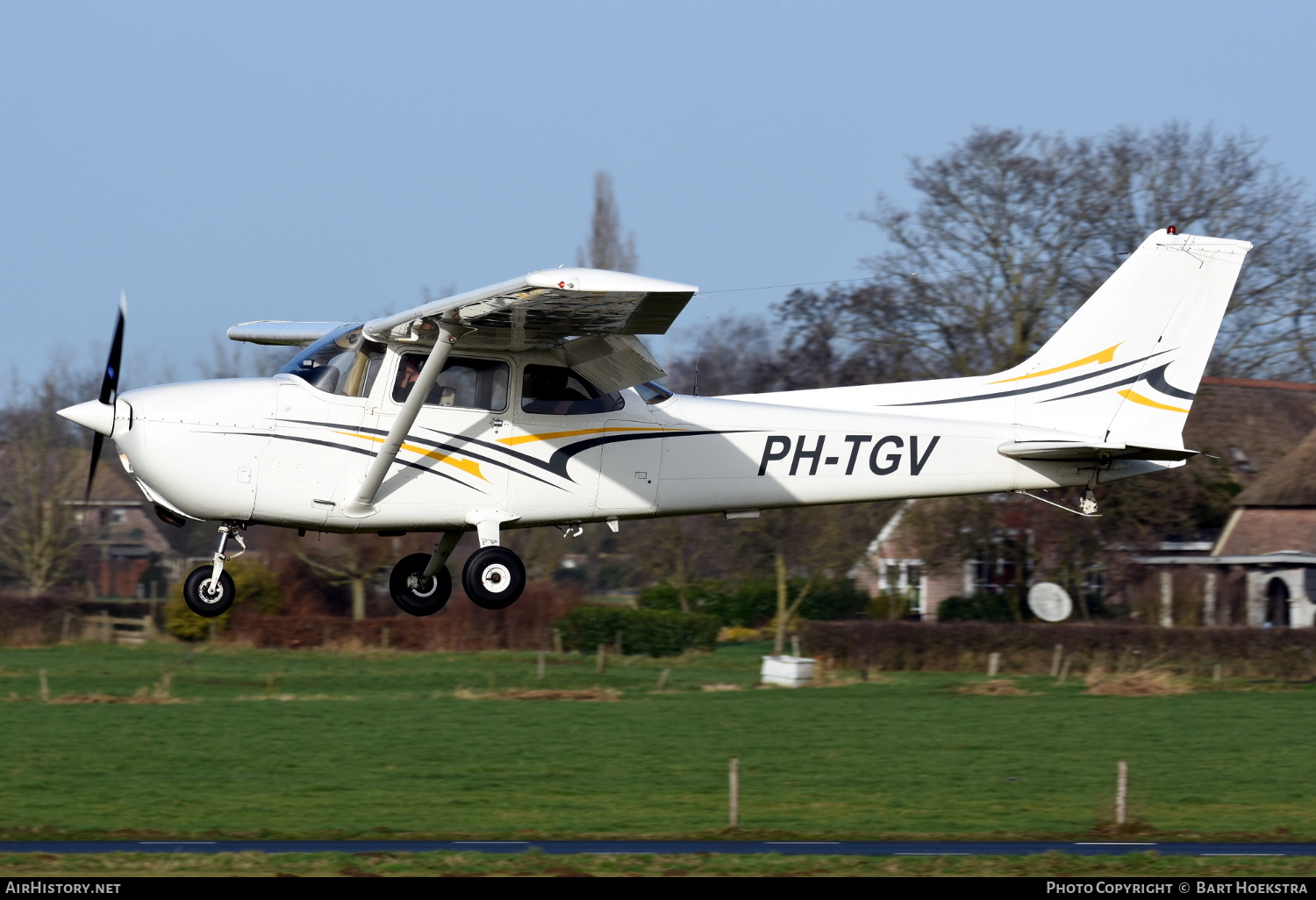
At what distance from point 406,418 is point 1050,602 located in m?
36.3

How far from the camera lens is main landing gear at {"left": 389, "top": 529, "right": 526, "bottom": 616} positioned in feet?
41.2

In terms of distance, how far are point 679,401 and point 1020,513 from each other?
32691 mm

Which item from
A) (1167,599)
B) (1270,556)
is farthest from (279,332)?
(1270,556)

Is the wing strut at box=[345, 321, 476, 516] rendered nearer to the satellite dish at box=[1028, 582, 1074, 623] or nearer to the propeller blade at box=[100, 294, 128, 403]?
the propeller blade at box=[100, 294, 128, 403]

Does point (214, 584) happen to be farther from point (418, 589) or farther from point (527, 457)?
point (527, 457)

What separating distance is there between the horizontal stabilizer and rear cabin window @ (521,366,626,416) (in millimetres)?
3832

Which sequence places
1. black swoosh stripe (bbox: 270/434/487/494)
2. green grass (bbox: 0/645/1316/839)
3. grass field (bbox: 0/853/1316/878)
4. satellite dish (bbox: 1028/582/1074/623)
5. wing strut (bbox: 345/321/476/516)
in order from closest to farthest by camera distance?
wing strut (bbox: 345/321/476/516), black swoosh stripe (bbox: 270/434/487/494), grass field (bbox: 0/853/1316/878), green grass (bbox: 0/645/1316/839), satellite dish (bbox: 1028/582/1074/623)

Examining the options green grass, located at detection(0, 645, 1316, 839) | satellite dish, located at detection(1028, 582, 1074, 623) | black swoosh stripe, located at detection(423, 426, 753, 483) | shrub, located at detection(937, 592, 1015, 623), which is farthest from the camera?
shrub, located at detection(937, 592, 1015, 623)

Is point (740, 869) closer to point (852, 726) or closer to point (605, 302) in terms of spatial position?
point (605, 302)

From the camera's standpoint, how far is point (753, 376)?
4869cm

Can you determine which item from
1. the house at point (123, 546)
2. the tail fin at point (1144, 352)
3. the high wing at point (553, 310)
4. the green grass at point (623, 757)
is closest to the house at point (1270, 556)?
the green grass at point (623, 757)

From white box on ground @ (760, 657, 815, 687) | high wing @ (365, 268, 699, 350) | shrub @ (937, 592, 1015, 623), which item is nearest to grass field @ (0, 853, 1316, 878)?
high wing @ (365, 268, 699, 350)
